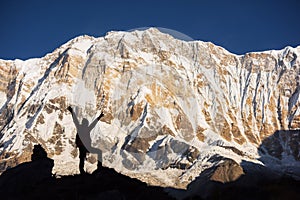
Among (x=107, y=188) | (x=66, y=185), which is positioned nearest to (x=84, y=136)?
(x=66, y=185)

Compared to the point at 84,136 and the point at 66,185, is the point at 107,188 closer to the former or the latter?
the point at 66,185

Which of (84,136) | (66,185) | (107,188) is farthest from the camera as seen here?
(84,136)

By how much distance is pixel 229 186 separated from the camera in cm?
1672

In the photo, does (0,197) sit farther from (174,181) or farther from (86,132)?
(174,181)

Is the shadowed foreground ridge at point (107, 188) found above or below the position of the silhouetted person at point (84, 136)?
below

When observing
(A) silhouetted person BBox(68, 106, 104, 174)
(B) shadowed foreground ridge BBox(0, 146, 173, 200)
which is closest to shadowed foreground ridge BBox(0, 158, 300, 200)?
(B) shadowed foreground ridge BBox(0, 146, 173, 200)

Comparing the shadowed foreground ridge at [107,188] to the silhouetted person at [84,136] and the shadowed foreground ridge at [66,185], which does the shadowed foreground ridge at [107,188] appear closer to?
the shadowed foreground ridge at [66,185]

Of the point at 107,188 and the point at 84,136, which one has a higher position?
the point at 84,136

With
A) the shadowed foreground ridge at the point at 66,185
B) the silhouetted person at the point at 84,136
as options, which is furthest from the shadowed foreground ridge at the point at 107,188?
the silhouetted person at the point at 84,136

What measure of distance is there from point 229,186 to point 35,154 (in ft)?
42.8

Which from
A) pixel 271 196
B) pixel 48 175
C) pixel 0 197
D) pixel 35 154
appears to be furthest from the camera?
pixel 35 154

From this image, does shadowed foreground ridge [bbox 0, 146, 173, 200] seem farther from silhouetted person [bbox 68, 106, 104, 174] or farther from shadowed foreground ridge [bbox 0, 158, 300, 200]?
silhouetted person [bbox 68, 106, 104, 174]

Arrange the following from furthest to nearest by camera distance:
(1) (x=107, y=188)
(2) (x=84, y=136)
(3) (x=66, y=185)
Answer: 1. (2) (x=84, y=136)
2. (3) (x=66, y=185)
3. (1) (x=107, y=188)

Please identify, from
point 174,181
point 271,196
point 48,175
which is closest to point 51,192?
point 48,175
